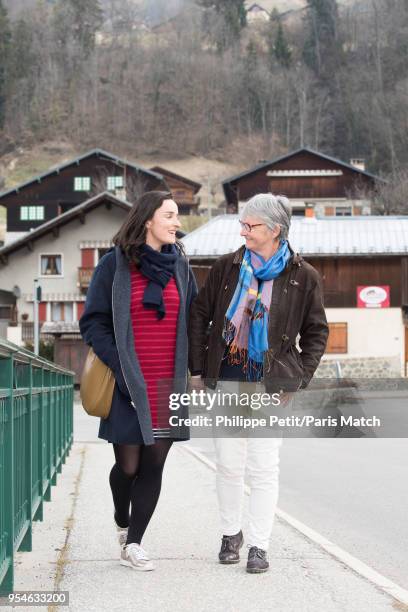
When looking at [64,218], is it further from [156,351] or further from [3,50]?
[3,50]

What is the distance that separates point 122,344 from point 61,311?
5486cm

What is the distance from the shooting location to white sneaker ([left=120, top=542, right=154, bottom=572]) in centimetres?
577

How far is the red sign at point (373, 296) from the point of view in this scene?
167 ft

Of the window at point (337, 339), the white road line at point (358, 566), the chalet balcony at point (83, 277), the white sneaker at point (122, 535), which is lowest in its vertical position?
the white road line at point (358, 566)

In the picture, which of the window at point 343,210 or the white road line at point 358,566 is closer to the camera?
the white road line at point 358,566

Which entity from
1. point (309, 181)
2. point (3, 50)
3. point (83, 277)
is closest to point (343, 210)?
point (309, 181)

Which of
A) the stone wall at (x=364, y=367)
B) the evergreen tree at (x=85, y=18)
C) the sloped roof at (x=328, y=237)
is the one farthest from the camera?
the evergreen tree at (x=85, y=18)

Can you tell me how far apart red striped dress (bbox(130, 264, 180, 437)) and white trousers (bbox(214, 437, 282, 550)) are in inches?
14.8

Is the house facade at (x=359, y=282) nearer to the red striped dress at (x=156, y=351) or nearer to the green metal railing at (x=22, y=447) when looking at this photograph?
the green metal railing at (x=22, y=447)

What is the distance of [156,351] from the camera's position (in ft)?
19.1

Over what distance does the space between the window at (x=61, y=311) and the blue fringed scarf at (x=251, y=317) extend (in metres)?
54.5

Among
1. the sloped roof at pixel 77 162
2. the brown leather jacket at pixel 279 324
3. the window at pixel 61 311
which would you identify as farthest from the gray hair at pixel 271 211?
the sloped roof at pixel 77 162

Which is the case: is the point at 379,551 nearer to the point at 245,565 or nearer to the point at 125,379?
the point at 245,565

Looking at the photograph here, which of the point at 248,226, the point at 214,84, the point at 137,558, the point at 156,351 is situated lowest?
the point at 137,558
